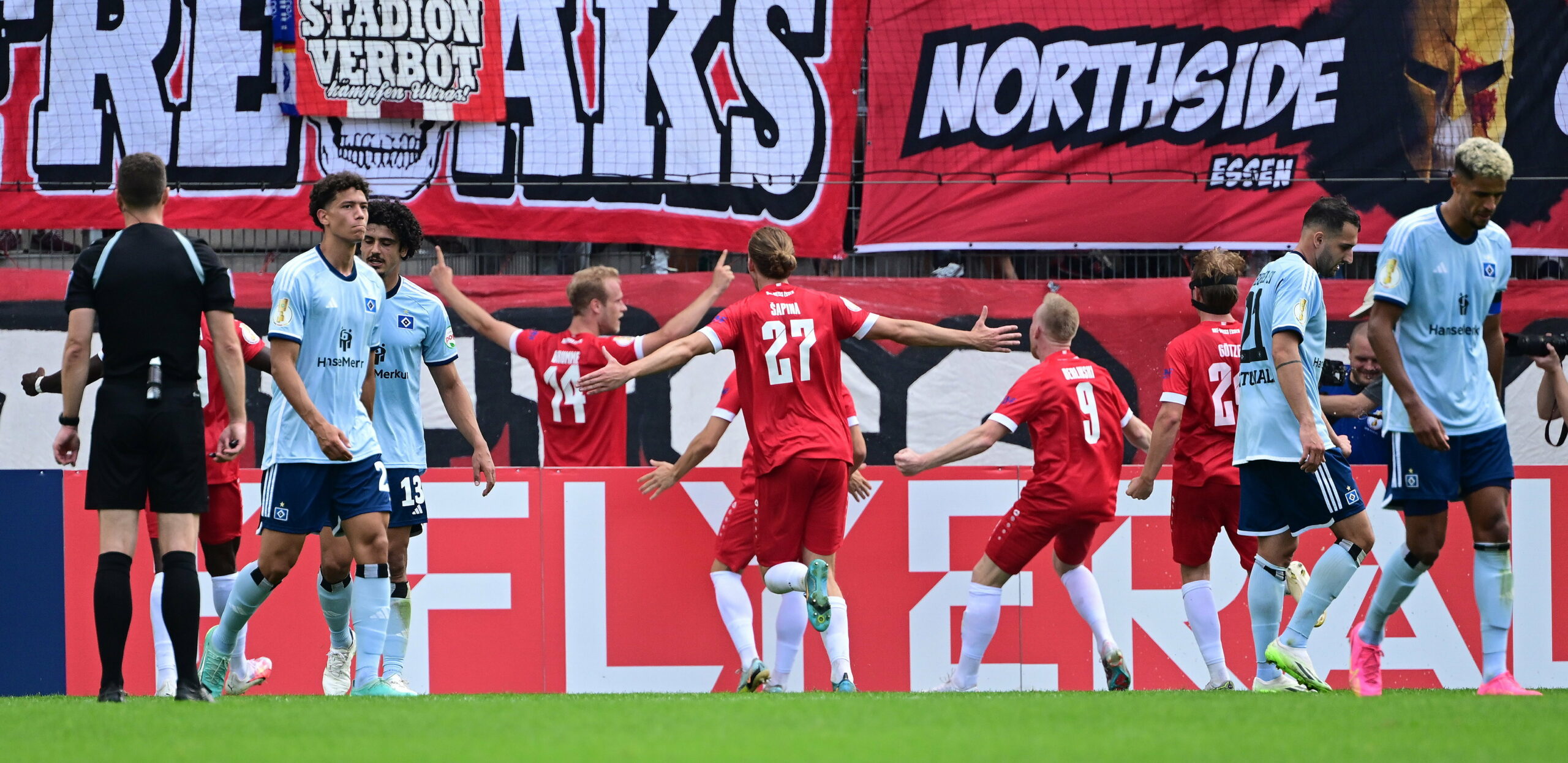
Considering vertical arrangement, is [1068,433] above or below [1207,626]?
above

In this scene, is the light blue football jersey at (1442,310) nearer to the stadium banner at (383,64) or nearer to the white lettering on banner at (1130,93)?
the white lettering on banner at (1130,93)

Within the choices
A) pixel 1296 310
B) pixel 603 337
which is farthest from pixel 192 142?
pixel 1296 310

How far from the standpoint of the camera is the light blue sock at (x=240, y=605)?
6.57 meters

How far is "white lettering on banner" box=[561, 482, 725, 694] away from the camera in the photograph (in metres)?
7.96


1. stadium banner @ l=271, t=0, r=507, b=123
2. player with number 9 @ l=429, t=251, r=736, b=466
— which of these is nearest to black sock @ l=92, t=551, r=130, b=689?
player with number 9 @ l=429, t=251, r=736, b=466

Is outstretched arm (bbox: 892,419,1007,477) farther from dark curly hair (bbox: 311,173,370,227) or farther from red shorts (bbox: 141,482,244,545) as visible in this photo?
red shorts (bbox: 141,482,244,545)

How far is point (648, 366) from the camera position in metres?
6.85

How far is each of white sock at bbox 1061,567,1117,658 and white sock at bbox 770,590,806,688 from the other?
1.33 metres

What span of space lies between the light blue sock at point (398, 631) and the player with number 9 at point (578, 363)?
Answer: 78.8 inches

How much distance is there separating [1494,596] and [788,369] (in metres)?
3.06

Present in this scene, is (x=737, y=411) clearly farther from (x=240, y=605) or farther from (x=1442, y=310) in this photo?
(x=1442, y=310)

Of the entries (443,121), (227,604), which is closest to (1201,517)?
(227,604)

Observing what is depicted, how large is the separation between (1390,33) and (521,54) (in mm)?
6116

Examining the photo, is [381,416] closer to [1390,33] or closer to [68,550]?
[68,550]
